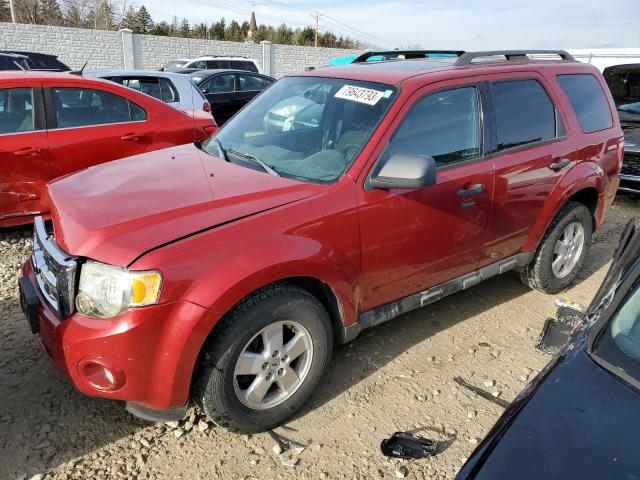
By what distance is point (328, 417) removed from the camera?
282 centimetres

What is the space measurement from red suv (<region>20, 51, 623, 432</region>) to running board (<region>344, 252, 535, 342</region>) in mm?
11

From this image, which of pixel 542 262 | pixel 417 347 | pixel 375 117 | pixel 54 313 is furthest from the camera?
pixel 542 262

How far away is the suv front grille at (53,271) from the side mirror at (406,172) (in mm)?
1546

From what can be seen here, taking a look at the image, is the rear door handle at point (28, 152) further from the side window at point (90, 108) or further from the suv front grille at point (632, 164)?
the suv front grille at point (632, 164)

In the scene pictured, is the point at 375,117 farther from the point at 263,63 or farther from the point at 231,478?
the point at 263,63

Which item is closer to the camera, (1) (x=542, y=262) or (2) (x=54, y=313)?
(2) (x=54, y=313)

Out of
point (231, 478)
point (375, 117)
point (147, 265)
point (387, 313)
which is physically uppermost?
point (375, 117)

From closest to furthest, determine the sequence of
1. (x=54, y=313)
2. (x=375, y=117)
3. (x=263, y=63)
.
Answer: (x=54, y=313), (x=375, y=117), (x=263, y=63)

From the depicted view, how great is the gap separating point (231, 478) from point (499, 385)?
1725 millimetres

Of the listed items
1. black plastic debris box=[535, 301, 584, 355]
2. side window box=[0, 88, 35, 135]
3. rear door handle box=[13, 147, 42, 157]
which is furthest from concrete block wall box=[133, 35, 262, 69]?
black plastic debris box=[535, 301, 584, 355]

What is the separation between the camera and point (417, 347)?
3510 millimetres

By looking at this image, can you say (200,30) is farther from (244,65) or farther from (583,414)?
(583,414)

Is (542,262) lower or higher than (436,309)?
higher

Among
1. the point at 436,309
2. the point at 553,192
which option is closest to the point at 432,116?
the point at 553,192
